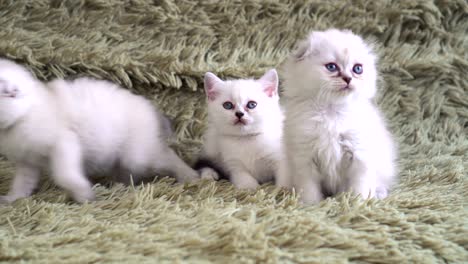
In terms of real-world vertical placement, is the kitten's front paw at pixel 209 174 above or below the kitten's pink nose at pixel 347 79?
below

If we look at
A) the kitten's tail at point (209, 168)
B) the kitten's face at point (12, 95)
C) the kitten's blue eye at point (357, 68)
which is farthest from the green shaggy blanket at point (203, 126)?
the kitten's blue eye at point (357, 68)

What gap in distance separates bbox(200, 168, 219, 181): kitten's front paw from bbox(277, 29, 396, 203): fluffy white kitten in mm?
320

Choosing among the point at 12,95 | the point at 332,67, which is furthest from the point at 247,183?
the point at 12,95

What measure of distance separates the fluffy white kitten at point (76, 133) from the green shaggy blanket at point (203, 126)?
0.30ft

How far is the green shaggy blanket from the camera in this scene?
48.3 inches

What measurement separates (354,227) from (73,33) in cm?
135

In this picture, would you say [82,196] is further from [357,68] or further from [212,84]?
[357,68]

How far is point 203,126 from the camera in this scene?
2260mm

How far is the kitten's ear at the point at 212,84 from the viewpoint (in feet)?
6.53

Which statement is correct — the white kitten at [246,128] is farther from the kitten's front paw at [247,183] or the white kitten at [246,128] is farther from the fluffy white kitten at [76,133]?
the fluffy white kitten at [76,133]

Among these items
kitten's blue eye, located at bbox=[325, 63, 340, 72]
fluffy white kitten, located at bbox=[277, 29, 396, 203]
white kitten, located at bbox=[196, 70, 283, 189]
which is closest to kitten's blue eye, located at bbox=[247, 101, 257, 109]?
white kitten, located at bbox=[196, 70, 283, 189]

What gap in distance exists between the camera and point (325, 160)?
1.60 metres

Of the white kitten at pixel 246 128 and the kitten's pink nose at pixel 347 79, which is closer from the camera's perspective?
the kitten's pink nose at pixel 347 79

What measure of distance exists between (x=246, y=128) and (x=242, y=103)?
0.08 m
